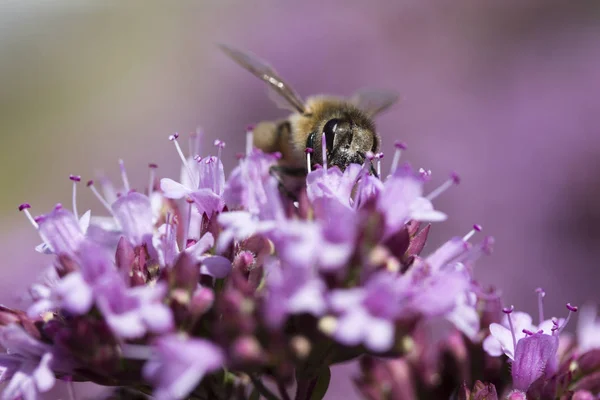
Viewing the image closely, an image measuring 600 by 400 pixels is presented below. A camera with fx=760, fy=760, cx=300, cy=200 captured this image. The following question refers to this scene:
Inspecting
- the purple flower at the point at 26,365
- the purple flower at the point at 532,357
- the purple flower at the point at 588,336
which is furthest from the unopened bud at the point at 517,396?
the purple flower at the point at 26,365

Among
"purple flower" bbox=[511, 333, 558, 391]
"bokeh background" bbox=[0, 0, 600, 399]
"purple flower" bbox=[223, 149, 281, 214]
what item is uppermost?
"purple flower" bbox=[223, 149, 281, 214]

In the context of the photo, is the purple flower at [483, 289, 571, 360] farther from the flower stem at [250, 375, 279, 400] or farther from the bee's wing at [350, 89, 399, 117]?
the bee's wing at [350, 89, 399, 117]

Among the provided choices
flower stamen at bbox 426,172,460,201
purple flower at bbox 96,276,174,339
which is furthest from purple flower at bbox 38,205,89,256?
flower stamen at bbox 426,172,460,201

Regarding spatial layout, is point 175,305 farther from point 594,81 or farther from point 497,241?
point 594,81

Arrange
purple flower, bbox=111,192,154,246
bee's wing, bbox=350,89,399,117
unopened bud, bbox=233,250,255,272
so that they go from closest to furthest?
1. unopened bud, bbox=233,250,255,272
2. purple flower, bbox=111,192,154,246
3. bee's wing, bbox=350,89,399,117

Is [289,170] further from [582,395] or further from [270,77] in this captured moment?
[582,395]

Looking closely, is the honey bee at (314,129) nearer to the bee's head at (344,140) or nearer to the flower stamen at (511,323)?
the bee's head at (344,140)

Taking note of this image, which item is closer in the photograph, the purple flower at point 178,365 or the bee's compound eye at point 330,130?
the purple flower at point 178,365

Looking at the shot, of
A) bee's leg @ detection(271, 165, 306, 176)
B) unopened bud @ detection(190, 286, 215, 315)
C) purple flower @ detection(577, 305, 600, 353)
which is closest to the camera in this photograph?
unopened bud @ detection(190, 286, 215, 315)
